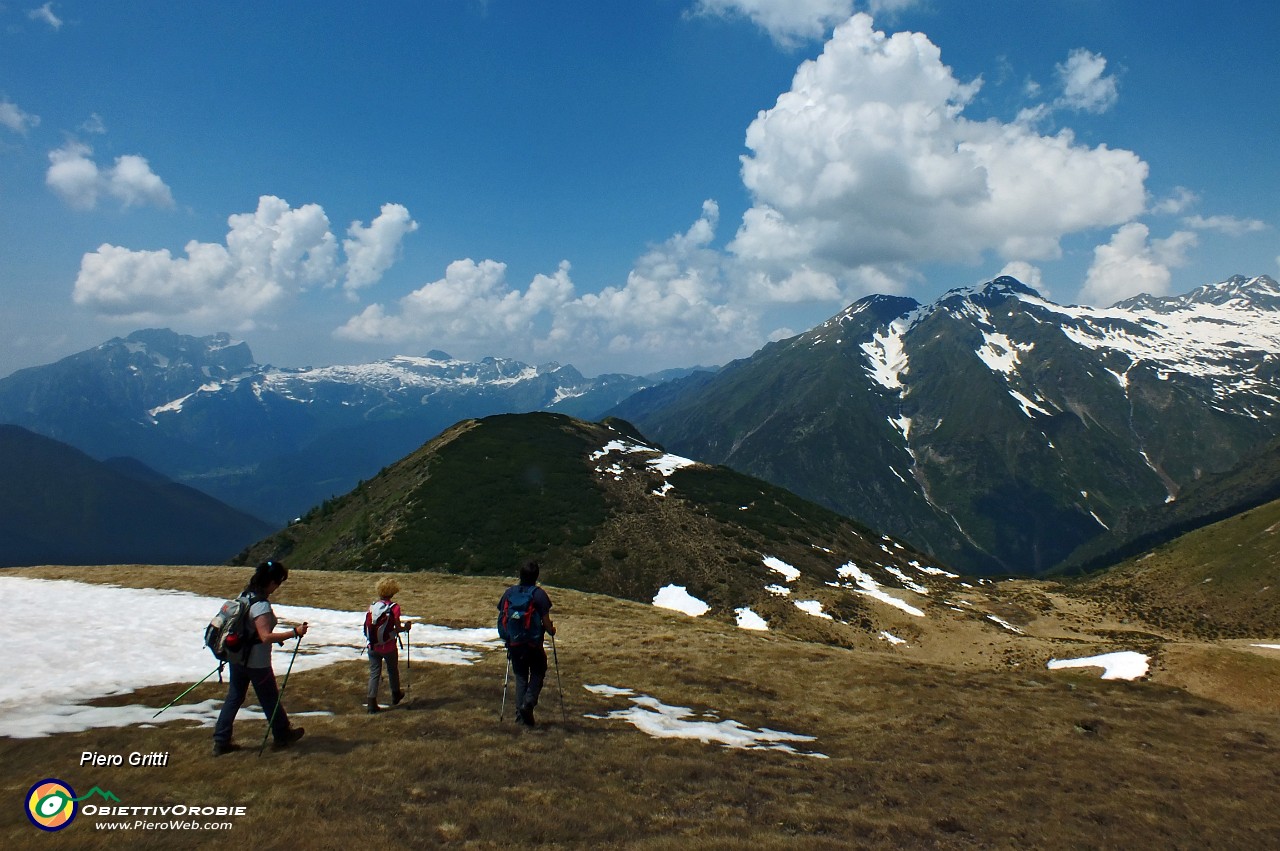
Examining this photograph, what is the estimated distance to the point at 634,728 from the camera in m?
17.0

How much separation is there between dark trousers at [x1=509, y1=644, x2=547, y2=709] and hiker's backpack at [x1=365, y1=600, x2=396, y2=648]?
3615mm

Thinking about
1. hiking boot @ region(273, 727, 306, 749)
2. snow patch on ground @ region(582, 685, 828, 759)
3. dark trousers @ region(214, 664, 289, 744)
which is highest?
dark trousers @ region(214, 664, 289, 744)

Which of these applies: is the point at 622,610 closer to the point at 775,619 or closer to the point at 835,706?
the point at 775,619

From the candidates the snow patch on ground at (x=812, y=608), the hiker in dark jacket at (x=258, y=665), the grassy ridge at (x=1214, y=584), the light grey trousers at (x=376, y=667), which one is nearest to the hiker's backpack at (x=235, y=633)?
the hiker in dark jacket at (x=258, y=665)

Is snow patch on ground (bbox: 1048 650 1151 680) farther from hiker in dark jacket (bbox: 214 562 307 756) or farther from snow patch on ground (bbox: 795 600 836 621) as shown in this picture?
hiker in dark jacket (bbox: 214 562 307 756)

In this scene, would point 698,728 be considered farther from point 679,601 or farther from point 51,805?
point 679,601

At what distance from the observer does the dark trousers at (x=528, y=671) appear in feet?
50.4

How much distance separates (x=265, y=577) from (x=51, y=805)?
441 centimetres

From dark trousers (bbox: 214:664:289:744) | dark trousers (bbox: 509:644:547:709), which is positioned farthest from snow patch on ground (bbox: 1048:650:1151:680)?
dark trousers (bbox: 214:664:289:744)

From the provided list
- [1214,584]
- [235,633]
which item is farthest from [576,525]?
[1214,584]

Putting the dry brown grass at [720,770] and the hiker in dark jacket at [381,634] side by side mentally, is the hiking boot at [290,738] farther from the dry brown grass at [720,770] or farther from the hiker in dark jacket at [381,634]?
the hiker in dark jacket at [381,634]

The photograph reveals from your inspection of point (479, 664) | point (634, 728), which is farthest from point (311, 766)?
point (479, 664)

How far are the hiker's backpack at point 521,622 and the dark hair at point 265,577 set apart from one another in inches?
195

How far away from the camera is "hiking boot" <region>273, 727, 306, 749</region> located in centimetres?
1293
